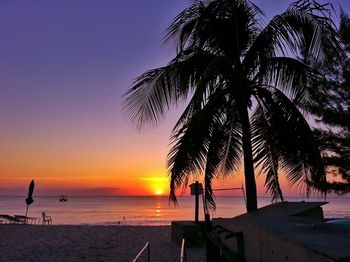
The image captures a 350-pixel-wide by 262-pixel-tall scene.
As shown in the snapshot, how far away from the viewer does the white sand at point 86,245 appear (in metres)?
A: 13.2

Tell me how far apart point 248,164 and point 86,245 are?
855cm

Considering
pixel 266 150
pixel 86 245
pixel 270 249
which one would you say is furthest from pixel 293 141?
pixel 86 245

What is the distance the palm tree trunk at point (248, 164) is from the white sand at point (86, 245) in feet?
9.80

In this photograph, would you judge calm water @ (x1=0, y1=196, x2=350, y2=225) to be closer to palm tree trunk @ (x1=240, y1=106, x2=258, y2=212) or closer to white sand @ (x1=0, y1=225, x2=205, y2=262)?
white sand @ (x1=0, y1=225, x2=205, y2=262)

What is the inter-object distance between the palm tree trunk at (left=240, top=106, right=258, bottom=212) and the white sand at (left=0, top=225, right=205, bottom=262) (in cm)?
299

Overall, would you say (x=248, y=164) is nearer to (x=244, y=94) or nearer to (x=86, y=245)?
(x=244, y=94)

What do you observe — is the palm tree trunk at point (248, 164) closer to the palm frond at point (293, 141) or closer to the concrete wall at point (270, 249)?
the palm frond at point (293, 141)

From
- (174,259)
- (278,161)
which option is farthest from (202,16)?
(174,259)

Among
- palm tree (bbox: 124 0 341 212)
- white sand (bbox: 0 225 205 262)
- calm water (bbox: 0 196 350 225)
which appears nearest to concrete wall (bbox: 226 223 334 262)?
palm tree (bbox: 124 0 341 212)

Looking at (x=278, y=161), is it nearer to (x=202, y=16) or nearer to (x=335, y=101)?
(x=202, y=16)

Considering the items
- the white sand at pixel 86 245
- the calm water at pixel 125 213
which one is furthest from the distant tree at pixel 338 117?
the calm water at pixel 125 213

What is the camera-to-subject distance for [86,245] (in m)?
16.2

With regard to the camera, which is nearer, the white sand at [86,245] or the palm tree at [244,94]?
the palm tree at [244,94]

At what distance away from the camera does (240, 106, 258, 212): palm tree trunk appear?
978 cm
